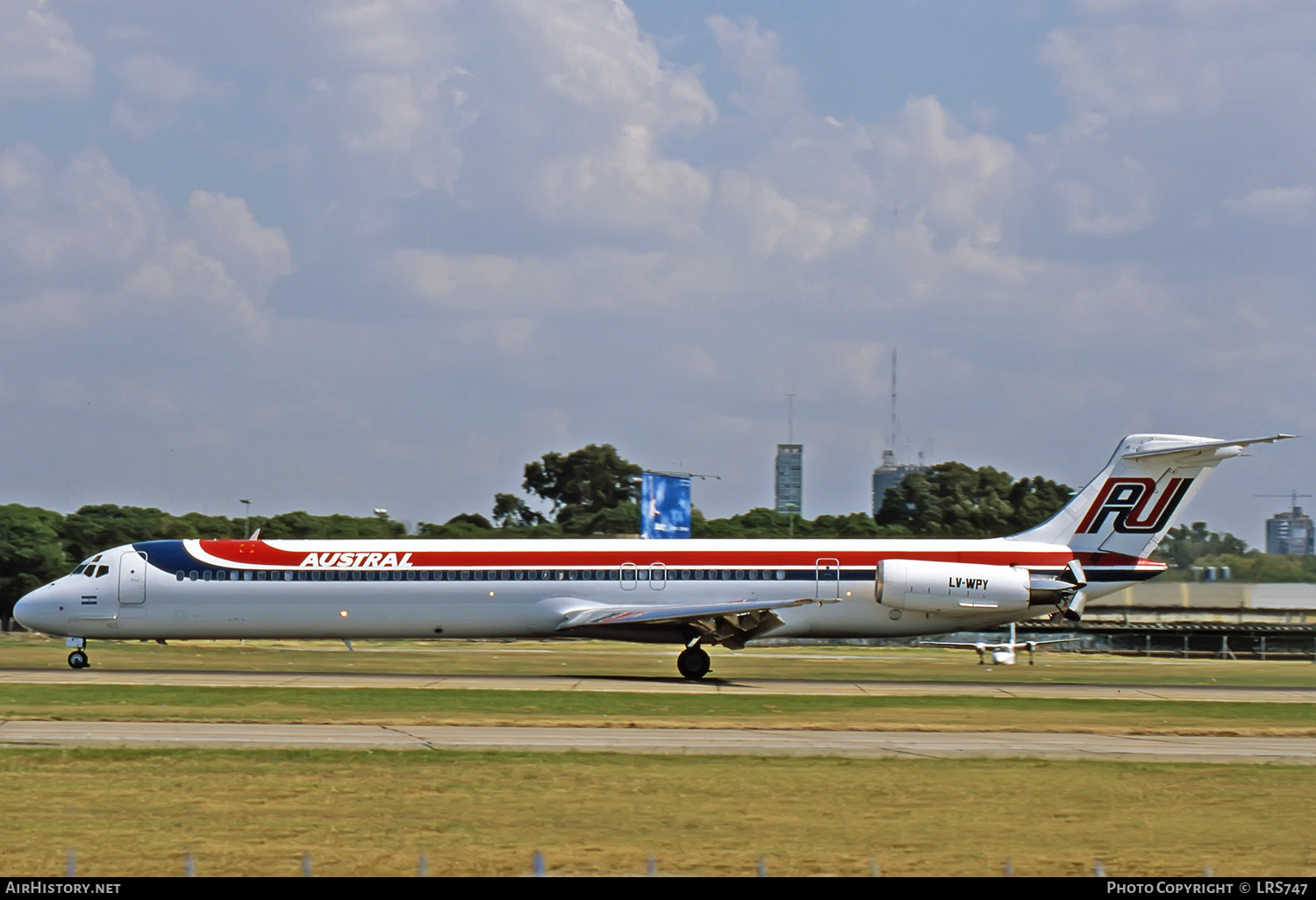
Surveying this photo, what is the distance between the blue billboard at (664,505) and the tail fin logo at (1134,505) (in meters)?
43.8

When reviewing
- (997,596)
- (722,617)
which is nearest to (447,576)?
(722,617)

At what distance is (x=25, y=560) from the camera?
Answer: 277 feet

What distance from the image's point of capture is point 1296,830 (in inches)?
632

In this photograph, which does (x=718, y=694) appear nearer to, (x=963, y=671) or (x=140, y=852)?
(x=963, y=671)

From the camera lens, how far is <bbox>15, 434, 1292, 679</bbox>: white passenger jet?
38.5 m

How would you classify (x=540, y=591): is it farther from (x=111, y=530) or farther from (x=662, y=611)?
(x=111, y=530)

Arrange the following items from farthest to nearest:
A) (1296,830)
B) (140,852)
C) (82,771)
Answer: (82,771), (1296,830), (140,852)

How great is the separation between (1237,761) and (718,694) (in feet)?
44.0

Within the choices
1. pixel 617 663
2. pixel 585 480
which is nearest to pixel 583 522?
pixel 585 480

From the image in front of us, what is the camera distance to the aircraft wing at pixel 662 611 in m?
37.1

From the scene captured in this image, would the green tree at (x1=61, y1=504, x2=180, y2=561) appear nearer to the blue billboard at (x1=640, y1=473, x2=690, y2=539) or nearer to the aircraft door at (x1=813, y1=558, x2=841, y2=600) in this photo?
the blue billboard at (x1=640, y1=473, x2=690, y2=539)

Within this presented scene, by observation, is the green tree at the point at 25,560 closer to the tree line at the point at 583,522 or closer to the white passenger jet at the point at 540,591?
the tree line at the point at 583,522

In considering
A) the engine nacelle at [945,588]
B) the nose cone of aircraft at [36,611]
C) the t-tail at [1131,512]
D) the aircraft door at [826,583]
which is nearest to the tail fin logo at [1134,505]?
the t-tail at [1131,512]

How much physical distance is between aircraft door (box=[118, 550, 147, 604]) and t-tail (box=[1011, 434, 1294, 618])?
2515 cm
